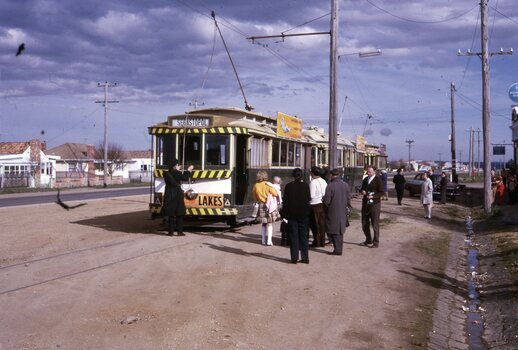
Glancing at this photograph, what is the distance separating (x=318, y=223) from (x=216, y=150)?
12.4 feet

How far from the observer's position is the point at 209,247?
12.4 metres

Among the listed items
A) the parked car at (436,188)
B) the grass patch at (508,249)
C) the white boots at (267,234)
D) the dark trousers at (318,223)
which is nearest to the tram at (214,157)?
the white boots at (267,234)

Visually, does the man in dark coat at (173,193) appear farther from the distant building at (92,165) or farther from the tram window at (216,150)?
the distant building at (92,165)

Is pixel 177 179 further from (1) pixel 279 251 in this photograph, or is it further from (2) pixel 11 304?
(2) pixel 11 304

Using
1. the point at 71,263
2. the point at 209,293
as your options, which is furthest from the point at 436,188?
the point at 209,293

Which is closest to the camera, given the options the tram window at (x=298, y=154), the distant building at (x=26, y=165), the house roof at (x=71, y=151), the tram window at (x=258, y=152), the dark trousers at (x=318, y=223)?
the dark trousers at (x=318, y=223)

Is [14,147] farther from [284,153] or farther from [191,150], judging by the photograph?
[191,150]

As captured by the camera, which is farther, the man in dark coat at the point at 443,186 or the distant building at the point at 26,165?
the distant building at the point at 26,165

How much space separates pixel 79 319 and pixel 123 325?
607 mm

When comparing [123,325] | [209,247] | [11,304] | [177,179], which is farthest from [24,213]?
[123,325]

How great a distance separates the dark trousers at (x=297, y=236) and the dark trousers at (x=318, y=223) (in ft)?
6.29

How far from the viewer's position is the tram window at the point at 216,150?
14984mm

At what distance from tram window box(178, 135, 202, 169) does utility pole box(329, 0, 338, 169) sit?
5.94 m

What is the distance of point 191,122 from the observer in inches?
601
